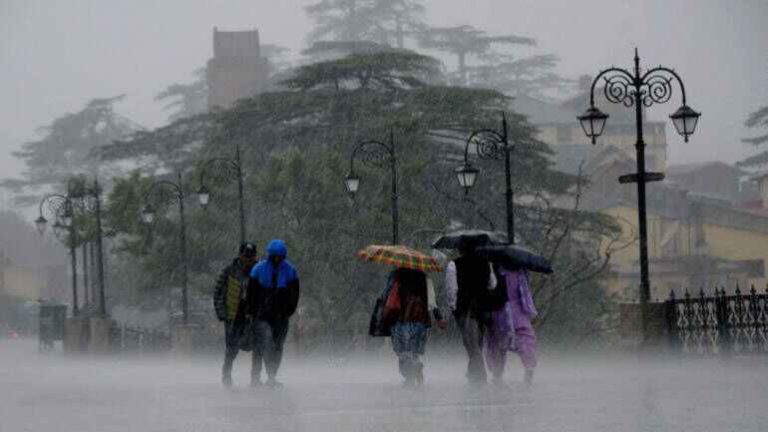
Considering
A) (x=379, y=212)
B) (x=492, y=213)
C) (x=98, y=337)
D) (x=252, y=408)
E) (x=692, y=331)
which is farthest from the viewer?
(x=492, y=213)

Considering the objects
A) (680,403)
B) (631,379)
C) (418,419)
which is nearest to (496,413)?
(418,419)

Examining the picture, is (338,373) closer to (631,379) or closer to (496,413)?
(631,379)

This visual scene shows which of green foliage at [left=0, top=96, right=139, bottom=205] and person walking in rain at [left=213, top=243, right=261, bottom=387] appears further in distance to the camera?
green foliage at [left=0, top=96, right=139, bottom=205]

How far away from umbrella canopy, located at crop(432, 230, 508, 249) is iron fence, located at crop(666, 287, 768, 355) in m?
3.99

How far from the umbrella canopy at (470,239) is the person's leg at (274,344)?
81.4 inches

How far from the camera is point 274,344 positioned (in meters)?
19.5

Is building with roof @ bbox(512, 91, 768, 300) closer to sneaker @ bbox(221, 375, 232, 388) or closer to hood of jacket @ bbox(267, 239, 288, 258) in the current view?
sneaker @ bbox(221, 375, 232, 388)

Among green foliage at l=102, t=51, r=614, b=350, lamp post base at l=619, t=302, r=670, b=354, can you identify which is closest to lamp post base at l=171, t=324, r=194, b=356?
green foliage at l=102, t=51, r=614, b=350

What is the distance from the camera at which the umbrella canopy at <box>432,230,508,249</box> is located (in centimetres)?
1872

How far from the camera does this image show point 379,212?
4497cm

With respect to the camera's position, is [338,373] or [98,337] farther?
[98,337]

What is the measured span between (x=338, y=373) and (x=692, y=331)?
5.00 meters

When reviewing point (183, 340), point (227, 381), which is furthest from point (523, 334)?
point (183, 340)

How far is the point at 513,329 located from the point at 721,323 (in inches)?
203
